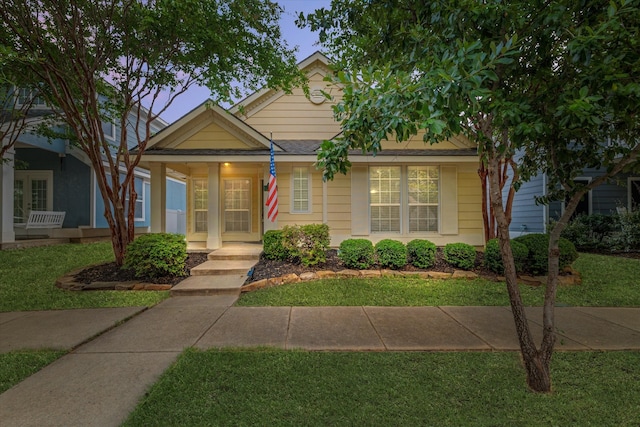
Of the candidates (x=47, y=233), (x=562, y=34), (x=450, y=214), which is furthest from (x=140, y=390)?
(x=47, y=233)

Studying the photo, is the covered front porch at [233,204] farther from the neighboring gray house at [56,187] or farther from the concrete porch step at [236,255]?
the neighboring gray house at [56,187]

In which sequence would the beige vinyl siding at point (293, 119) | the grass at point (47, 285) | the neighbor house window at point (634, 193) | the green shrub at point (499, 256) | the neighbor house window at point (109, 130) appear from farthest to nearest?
the neighbor house window at point (109, 130) < the neighbor house window at point (634, 193) < the beige vinyl siding at point (293, 119) < the green shrub at point (499, 256) < the grass at point (47, 285)

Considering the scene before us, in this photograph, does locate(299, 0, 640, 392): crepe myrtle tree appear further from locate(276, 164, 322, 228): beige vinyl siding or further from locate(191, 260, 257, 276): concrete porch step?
locate(276, 164, 322, 228): beige vinyl siding

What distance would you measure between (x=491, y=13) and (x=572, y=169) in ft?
5.61

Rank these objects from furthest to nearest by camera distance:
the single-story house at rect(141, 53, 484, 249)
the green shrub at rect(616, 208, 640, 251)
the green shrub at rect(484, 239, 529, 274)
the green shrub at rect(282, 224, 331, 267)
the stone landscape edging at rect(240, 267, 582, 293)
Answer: the green shrub at rect(616, 208, 640, 251), the single-story house at rect(141, 53, 484, 249), the green shrub at rect(282, 224, 331, 267), the green shrub at rect(484, 239, 529, 274), the stone landscape edging at rect(240, 267, 582, 293)

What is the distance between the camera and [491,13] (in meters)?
2.69

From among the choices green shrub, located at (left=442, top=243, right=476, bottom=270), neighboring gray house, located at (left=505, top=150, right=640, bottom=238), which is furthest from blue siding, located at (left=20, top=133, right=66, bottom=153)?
neighboring gray house, located at (left=505, top=150, right=640, bottom=238)

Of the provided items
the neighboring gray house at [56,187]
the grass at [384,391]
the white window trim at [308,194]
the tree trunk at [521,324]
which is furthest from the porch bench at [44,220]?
the tree trunk at [521,324]

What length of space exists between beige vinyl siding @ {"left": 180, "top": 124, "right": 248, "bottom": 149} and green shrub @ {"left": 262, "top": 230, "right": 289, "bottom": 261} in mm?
2976

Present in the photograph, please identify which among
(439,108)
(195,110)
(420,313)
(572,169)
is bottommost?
(420,313)

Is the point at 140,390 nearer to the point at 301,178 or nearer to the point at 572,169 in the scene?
the point at 572,169

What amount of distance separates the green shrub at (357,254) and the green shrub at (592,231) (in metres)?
8.56

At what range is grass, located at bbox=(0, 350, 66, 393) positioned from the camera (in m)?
2.93

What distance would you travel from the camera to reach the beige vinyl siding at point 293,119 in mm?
10617
